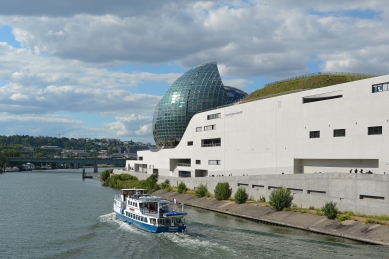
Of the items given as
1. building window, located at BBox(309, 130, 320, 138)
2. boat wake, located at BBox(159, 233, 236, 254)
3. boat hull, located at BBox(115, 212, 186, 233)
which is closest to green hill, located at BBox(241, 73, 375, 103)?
building window, located at BBox(309, 130, 320, 138)

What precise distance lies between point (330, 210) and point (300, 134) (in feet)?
54.0

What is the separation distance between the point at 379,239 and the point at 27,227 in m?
34.3

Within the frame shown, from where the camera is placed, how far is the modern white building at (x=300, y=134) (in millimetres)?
50281

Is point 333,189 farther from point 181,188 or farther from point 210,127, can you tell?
point 210,127

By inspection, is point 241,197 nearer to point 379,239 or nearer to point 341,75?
point 379,239

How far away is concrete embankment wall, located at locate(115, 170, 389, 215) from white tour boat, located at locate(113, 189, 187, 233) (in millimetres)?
14448

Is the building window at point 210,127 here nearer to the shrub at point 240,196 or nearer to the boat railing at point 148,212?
the shrub at point 240,196

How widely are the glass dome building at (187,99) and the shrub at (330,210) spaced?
5911 centimetres

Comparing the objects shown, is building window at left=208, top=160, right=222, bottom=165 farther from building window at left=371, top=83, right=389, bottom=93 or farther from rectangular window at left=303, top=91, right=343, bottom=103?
building window at left=371, top=83, right=389, bottom=93

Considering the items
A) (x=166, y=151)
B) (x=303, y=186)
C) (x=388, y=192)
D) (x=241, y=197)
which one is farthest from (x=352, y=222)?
(x=166, y=151)

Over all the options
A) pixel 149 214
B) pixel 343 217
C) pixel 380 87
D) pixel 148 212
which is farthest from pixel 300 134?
pixel 149 214

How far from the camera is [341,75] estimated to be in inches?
2884

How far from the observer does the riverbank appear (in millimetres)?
40094

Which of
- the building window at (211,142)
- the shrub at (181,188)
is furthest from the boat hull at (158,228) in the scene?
the building window at (211,142)
